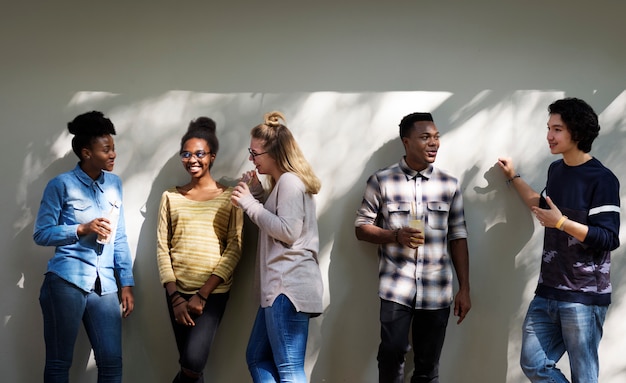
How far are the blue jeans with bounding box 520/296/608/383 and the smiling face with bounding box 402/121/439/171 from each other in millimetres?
1021

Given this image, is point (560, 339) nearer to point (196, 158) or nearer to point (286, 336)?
point (286, 336)

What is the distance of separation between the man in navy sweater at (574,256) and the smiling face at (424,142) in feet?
2.18

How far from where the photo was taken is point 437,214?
14.9ft

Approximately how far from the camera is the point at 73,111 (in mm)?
4898

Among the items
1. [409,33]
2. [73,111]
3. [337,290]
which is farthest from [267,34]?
[337,290]

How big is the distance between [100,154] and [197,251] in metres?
0.82

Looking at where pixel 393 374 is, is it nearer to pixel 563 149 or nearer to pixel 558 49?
pixel 563 149

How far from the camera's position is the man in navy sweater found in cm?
400

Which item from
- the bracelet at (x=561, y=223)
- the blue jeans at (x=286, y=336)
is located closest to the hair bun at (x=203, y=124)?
the blue jeans at (x=286, y=336)

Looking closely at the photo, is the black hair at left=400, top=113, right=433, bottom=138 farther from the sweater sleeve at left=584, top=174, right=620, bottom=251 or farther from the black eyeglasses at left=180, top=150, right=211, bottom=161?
the black eyeglasses at left=180, top=150, right=211, bottom=161

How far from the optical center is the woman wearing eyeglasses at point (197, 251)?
4434 millimetres

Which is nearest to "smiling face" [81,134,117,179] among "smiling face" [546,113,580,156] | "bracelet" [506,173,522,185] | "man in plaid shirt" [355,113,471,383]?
"man in plaid shirt" [355,113,471,383]

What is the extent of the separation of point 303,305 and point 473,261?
1314mm

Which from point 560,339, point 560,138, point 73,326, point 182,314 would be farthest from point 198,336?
point 560,138
